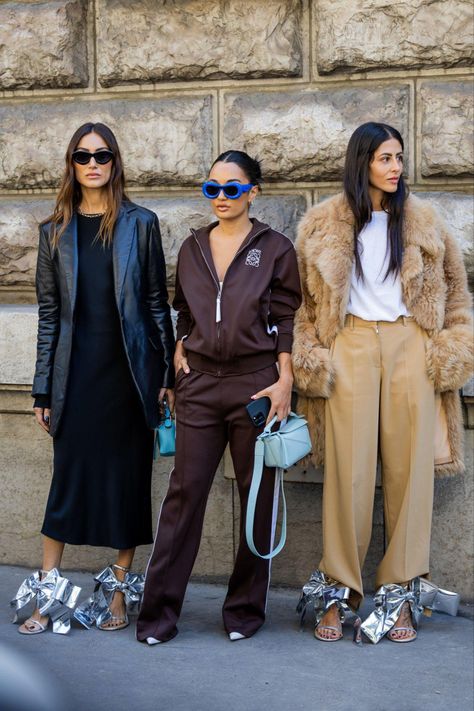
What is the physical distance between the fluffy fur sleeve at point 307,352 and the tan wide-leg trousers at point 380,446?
6 centimetres

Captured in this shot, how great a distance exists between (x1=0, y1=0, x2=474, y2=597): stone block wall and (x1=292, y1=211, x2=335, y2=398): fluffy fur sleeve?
710 millimetres

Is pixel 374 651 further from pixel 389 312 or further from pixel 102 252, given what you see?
pixel 102 252

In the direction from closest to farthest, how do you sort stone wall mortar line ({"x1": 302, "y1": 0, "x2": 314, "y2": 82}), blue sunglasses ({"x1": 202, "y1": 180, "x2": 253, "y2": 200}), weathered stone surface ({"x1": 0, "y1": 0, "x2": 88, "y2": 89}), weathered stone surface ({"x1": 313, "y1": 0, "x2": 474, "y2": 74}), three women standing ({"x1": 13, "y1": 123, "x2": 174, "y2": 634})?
blue sunglasses ({"x1": 202, "y1": 180, "x2": 253, "y2": 200})
three women standing ({"x1": 13, "y1": 123, "x2": 174, "y2": 634})
weathered stone surface ({"x1": 313, "y1": 0, "x2": 474, "y2": 74})
stone wall mortar line ({"x1": 302, "y1": 0, "x2": 314, "y2": 82})
weathered stone surface ({"x1": 0, "y1": 0, "x2": 88, "y2": 89})

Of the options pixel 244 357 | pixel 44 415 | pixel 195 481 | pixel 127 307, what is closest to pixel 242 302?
pixel 244 357

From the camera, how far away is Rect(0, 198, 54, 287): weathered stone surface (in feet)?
19.4

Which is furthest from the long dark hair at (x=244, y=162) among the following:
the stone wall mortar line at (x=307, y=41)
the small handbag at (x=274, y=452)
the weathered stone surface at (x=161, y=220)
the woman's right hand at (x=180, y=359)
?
the stone wall mortar line at (x=307, y=41)

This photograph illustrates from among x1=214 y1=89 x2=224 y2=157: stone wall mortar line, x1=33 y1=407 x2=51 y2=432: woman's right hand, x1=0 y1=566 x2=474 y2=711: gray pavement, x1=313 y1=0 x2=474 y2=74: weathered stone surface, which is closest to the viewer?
x1=0 y1=566 x2=474 y2=711: gray pavement

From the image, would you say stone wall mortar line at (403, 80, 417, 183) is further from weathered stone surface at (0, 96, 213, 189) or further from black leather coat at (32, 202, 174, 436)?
black leather coat at (32, 202, 174, 436)

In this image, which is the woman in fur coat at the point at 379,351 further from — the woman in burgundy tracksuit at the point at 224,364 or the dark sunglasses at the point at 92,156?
the dark sunglasses at the point at 92,156

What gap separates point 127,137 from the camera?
5820mm

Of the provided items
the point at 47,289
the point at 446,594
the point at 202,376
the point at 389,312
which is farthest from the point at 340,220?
the point at 446,594

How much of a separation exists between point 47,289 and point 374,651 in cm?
197

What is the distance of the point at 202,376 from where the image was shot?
187 inches

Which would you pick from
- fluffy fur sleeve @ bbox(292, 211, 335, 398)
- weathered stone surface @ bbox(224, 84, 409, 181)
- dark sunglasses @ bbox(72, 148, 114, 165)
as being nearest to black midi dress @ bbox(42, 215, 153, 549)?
dark sunglasses @ bbox(72, 148, 114, 165)
